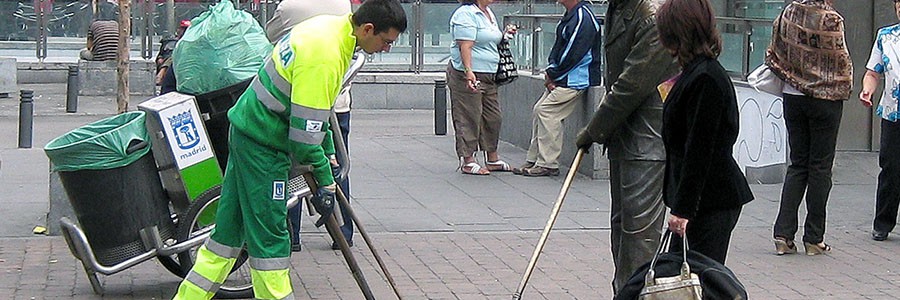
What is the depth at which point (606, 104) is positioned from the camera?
20.5 ft

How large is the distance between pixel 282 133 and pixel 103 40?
16.9 metres

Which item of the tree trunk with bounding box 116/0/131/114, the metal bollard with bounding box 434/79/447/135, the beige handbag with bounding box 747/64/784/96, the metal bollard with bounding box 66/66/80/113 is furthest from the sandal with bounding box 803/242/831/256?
the metal bollard with bounding box 66/66/80/113

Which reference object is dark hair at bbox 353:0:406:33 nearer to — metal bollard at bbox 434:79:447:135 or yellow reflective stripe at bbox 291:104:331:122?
yellow reflective stripe at bbox 291:104:331:122

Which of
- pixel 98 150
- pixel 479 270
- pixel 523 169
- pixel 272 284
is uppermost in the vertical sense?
pixel 98 150

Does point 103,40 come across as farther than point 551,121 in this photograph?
Yes

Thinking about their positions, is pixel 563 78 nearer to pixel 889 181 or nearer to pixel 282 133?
pixel 889 181

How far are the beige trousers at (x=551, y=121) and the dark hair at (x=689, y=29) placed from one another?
6401mm

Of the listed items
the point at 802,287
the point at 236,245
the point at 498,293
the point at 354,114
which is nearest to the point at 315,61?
the point at 236,245

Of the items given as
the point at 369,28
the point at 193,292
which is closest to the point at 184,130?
the point at 193,292

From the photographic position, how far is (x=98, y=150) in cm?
684

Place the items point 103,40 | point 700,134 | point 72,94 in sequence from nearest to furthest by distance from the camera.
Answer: point 700,134
point 72,94
point 103,40

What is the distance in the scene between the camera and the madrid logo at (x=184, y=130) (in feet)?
22.8

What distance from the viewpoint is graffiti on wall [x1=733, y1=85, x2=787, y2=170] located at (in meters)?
11.5

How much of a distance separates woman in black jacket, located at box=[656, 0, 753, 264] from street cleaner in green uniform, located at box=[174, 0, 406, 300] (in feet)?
4.12
